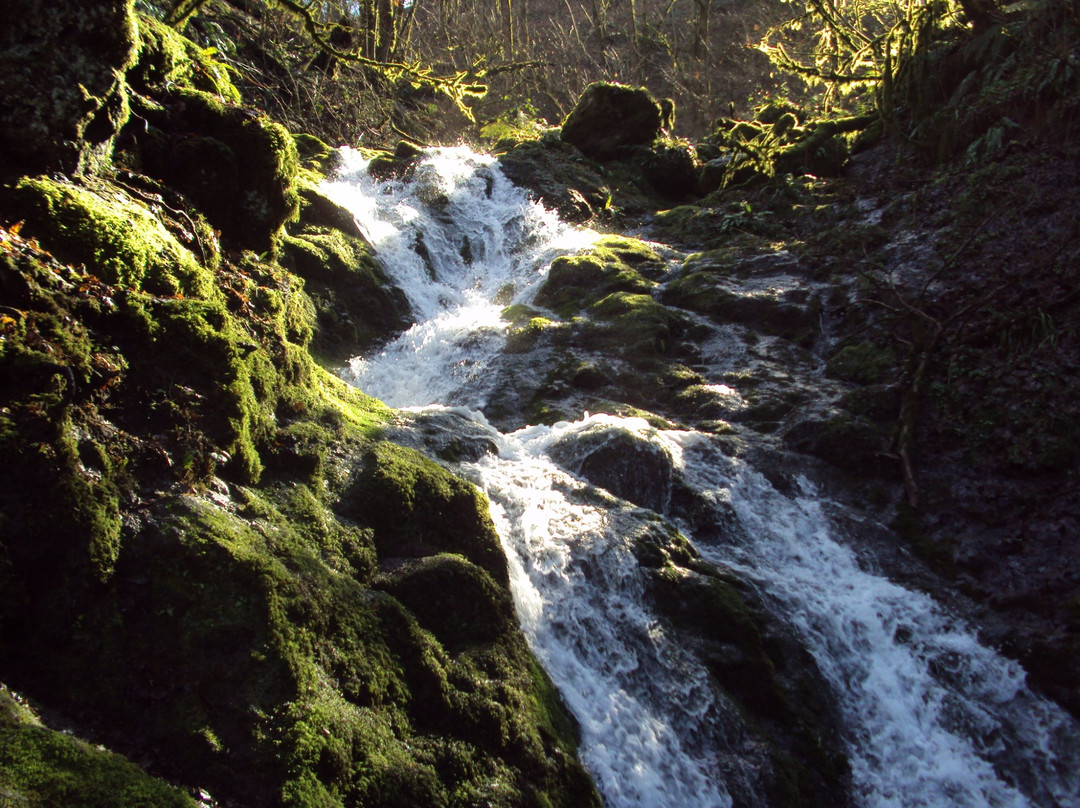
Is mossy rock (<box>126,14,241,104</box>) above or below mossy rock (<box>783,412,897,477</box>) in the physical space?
below

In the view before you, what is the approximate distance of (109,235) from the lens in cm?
360

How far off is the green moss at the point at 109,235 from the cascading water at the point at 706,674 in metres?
3.02

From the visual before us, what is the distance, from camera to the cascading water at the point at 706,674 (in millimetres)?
4355

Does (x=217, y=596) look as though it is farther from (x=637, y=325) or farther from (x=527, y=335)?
(x=637, y=325)

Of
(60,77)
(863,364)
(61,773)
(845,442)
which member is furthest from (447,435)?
(863,364)

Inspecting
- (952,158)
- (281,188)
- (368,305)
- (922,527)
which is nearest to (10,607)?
(281,188)

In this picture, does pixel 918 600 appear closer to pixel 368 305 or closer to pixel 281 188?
pixel 281 188

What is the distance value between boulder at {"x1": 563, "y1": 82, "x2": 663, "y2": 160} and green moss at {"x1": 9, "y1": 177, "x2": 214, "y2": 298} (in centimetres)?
1904

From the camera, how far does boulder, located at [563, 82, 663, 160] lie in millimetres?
21344

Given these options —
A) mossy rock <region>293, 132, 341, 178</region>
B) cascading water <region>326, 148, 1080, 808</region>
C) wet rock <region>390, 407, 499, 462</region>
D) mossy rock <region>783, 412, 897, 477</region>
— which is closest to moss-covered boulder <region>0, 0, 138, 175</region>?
wet rock <region>390, 407, 499, 462</region>

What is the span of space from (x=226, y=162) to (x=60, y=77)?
1477mm

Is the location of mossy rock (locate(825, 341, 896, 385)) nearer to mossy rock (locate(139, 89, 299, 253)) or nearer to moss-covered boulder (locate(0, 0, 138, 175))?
mossy rock (locate(139, 89, 299, 253))

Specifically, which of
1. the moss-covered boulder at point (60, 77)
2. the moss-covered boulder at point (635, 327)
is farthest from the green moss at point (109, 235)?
the moss-covered boulder at point (635, 327)

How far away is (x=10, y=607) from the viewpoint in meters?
2.46
